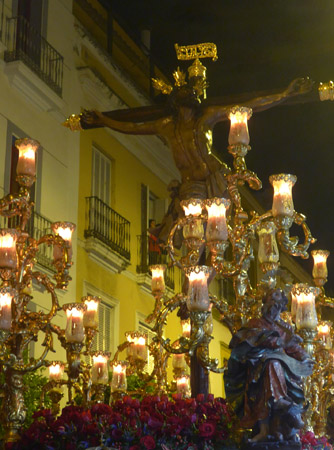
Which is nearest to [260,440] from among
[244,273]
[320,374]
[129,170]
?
[244,273]

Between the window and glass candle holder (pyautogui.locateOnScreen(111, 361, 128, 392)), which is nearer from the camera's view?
glass candle holder (pyautogui.locateOnScreen(111, 361, 128, 392))

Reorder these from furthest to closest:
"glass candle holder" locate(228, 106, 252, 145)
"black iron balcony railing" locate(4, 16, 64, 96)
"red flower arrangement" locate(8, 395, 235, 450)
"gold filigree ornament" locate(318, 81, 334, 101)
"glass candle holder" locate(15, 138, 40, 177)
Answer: "black iron balcony railing" locate(4, 16, 64, 96)
"gold filigree ornament" locate(318, 81, 334, 101)
"glass candle holder" locate(228, 106, 252, 145)
"glass candle holder" locate(15, 138, 40, 177)
"red flower arrangement" locate(8, 395, 235, 450)

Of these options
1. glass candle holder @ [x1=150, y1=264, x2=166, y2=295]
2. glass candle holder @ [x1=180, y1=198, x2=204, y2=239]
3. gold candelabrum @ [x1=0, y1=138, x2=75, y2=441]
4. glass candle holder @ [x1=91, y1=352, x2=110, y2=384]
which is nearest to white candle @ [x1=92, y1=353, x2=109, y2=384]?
glass candle holder @ [x1=91, y1=352, x2=110, y2=384]

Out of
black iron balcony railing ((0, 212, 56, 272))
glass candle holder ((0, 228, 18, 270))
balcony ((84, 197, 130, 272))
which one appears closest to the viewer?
glass candle holder ((0, 228, 18, 270))

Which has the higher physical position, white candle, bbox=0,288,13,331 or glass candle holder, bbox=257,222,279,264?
glass candle holder, bbox=257,222,279,264

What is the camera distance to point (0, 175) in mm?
14461

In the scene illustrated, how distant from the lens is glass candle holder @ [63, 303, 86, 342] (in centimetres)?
926

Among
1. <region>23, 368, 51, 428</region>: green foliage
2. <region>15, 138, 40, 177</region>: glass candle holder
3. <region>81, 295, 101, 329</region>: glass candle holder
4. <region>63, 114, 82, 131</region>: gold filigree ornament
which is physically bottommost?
<region>23, 368, 51, 428</region>: green foliage

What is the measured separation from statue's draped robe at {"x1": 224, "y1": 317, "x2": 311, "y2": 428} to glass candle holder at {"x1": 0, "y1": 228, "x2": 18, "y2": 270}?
94.4 inches

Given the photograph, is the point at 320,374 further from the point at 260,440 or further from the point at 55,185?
the point at 55,185

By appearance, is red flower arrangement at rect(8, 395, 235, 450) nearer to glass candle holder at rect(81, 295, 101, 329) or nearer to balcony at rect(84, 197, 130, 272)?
glass candle holder at rect(81, 295, 101, 329)

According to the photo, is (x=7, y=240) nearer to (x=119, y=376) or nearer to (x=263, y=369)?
(x=119, y=376)

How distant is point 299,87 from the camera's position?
11.2 metres

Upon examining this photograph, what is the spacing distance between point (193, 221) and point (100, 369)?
75.8 inches
